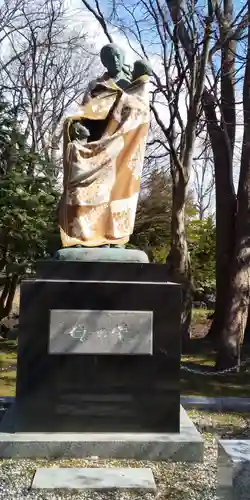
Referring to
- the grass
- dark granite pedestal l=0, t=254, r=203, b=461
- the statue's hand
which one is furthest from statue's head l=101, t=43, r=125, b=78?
the grass

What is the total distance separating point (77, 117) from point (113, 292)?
1.85 metres

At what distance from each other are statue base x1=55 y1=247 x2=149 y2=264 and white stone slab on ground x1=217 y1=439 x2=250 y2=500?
2.59m

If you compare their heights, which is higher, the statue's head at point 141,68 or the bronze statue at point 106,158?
the statue's head at point 141,68

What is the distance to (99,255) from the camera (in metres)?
5.05

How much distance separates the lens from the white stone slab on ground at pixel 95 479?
3879 mm

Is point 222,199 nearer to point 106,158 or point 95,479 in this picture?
point 106,158

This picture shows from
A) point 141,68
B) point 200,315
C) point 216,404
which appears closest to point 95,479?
point 216,404

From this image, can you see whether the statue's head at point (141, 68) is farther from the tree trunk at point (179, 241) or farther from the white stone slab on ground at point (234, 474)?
the white stone slab on ground at point (234, 474)

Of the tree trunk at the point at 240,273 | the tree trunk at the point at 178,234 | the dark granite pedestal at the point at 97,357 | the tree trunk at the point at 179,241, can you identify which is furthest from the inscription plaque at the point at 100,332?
the tree trunk at the point at 178,234

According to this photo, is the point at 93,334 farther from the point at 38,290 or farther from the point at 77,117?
the point at 77,117

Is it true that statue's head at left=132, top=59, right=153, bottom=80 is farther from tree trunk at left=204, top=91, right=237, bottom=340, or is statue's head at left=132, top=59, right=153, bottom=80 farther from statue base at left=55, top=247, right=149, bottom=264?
tree trunk at left=204, top=91, right=237, bottom=340

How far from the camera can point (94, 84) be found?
559cm

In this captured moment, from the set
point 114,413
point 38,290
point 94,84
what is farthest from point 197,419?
point 94,84

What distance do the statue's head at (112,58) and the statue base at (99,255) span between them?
1.87 m
